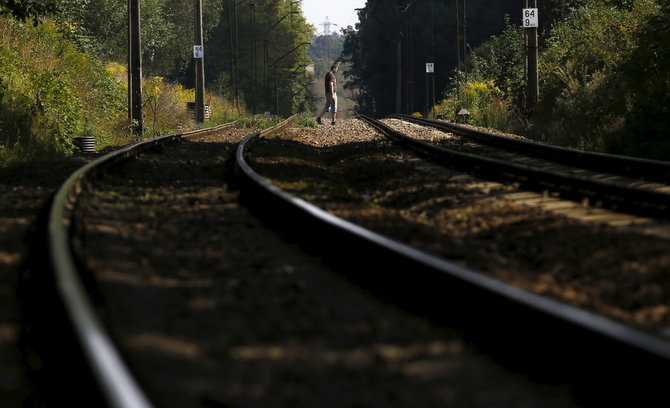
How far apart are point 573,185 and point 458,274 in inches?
203

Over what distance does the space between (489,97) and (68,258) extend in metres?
34.0

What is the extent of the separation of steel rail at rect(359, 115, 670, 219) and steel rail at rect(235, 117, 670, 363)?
3.06 metres

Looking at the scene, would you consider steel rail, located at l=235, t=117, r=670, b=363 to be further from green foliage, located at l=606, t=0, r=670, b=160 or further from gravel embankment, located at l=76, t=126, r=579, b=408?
green foliage, located at l=606, t=0, r=670, b=160

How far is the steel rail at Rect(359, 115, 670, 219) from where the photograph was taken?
7.24 m

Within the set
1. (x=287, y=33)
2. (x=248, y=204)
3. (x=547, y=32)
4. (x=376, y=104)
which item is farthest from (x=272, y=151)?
(x=287, y=33)

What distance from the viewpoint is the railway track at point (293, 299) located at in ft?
9.21

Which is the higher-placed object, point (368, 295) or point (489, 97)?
point (489, 97)

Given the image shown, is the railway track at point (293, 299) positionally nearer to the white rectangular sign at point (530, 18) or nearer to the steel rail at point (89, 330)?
the steel rail at point (89, 330)

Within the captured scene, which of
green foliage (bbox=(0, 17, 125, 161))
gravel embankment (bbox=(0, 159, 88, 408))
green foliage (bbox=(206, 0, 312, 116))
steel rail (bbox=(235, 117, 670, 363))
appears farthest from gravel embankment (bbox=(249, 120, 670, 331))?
green foliage (bbox=(206, 0, 312, 116))

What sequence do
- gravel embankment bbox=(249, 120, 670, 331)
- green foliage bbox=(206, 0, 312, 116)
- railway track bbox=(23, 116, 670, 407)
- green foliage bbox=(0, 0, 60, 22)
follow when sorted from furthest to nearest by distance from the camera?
1. green foliage bbox=(206, 0, 312, 116)
2. green foliage bbox=(0, 0, 60, 22)
3. gravel embankment bbox=(249, 120, 670, 331)
4. railway track bbox=(23, 116, 670, 407)

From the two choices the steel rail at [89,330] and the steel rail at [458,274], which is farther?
the steel rail at [458,274]

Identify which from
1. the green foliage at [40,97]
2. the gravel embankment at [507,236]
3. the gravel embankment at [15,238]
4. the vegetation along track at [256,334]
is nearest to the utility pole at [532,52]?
the green foliage at [40,97]

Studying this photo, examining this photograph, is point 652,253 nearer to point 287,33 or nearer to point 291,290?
point 291,290

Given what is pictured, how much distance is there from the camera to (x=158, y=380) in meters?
3.01
